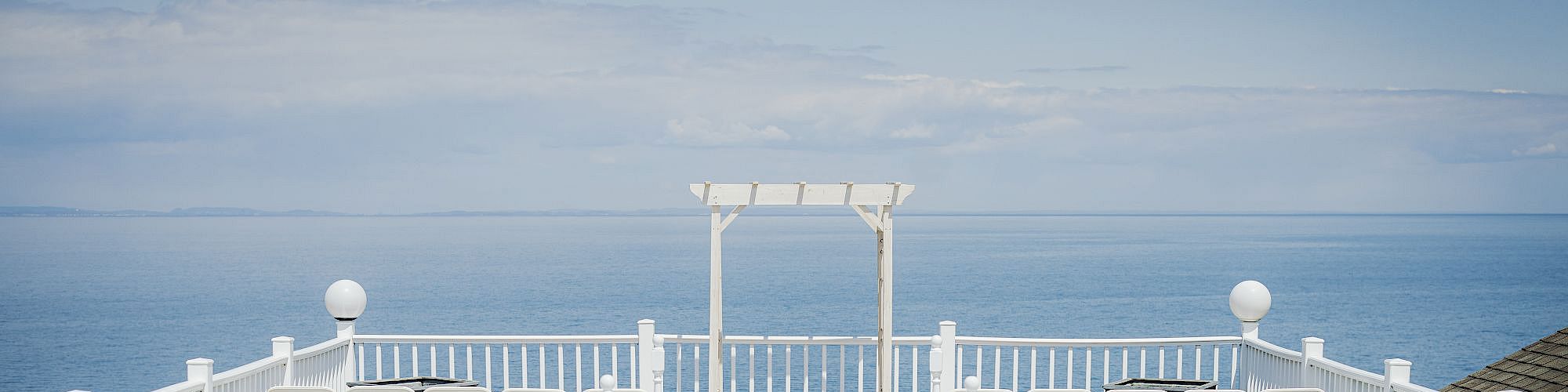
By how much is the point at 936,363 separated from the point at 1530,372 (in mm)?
2934

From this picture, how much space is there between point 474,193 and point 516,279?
47.6 feet

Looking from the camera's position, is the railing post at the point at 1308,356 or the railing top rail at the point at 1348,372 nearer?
the railing top rail at the point at 1348,372

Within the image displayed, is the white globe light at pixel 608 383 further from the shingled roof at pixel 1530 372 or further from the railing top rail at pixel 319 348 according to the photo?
the shingled roof at pixel 1530 372

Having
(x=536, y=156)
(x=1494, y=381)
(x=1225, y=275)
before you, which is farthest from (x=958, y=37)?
(x=1494, y=381)

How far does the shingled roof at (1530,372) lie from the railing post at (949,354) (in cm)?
258

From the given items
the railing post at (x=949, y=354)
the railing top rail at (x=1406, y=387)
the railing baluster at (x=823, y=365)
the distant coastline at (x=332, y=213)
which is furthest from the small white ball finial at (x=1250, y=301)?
the distant coastline at (x=332, y=213)

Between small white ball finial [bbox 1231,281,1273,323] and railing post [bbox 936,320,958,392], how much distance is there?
1.70m

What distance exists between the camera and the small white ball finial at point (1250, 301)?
787 cm

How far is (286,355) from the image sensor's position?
734 centimetres

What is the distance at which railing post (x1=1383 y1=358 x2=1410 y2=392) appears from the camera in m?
6.25

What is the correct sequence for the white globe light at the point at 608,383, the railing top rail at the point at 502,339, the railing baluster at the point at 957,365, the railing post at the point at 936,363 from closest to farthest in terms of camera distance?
the white globe light at the point at 608,383 < the railing post at the point at 936,363 < the railing baluster at the point at 957,365 < the railing top rail at the point at 502,339

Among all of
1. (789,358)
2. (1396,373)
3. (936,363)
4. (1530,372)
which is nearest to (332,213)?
(789,358)

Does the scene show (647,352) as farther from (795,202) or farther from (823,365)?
(795,202)

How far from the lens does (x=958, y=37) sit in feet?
219
